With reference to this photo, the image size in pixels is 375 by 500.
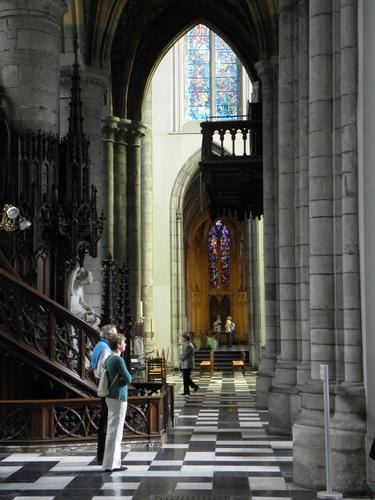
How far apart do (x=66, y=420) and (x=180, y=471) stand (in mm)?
2430

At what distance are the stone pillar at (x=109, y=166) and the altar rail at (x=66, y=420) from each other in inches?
495

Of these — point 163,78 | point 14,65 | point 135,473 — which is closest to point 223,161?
point 14,65

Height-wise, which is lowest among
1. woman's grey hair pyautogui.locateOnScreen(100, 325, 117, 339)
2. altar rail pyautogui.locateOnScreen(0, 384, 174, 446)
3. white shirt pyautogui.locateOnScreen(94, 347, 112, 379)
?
altar rail pyautogui.locateOnScreen(0, 384, 174, 446)

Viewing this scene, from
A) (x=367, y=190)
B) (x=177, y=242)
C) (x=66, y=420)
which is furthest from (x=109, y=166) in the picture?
(x=367, y=190)

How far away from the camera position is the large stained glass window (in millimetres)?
38062

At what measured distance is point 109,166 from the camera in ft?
82.1

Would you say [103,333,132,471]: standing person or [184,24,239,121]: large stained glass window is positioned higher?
[184,24,239,121]: large stained glass window

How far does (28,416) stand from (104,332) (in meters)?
1.59

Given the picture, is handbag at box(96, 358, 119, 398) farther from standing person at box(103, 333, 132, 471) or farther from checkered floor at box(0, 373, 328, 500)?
checkered floor at box(0, 373, 328, 500)

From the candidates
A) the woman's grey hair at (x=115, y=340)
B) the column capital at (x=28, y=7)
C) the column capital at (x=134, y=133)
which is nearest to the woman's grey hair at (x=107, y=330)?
the woman's grey hair at (x=115, y=340)

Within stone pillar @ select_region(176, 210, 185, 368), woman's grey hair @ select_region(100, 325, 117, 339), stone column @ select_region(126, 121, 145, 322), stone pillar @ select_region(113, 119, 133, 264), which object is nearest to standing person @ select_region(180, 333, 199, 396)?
stone pillar @ select_region(113, 119, 133, 264)

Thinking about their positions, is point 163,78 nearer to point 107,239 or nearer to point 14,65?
point 107,239

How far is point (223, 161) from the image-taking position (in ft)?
59.2

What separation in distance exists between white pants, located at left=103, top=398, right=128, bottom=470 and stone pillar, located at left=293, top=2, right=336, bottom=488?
1925 mm
